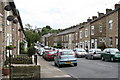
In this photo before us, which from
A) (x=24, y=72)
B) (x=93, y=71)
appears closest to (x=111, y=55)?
(x=93, y=71)

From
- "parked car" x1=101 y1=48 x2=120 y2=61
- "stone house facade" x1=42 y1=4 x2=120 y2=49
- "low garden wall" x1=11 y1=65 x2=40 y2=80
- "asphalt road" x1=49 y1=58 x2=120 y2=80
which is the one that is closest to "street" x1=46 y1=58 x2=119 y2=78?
"asphalt road" x1=49 y1=58 x2=120 y2=80

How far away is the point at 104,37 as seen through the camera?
121 ft

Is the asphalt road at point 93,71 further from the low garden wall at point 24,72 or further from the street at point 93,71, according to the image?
the low garden wall at point 24,72

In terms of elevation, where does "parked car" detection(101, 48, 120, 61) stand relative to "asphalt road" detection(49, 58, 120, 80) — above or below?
above

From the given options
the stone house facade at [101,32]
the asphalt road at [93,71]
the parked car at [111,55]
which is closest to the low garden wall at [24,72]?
the asphalt road at [93,71]

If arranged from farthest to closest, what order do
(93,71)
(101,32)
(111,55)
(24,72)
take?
(101,32) → (111,55) → (93,71) → (24,72)

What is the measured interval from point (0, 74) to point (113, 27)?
24546mm

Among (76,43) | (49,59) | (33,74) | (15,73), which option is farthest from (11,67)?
(76,43)

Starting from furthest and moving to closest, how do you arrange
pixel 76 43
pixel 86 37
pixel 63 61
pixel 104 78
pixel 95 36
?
pixel 76 43 → pixel 86 37 → pixel 95 36 → pixel 63 61 → pixel 104 78

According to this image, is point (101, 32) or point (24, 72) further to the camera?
point (101, 32)

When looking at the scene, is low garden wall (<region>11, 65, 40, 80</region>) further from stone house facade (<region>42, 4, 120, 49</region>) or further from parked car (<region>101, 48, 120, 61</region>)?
stone house facade (<region>42, 4, 120, 49</region>)

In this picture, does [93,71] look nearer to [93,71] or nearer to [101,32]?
[93,71]

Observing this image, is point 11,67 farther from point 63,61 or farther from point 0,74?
point 63,61

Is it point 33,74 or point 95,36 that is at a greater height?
point 95,36
